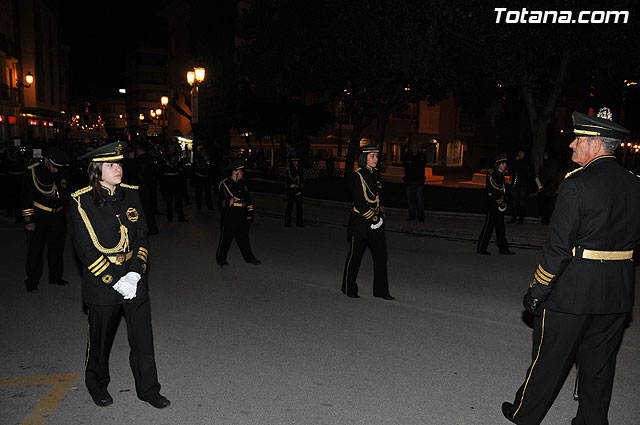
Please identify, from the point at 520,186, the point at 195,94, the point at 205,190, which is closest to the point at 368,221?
the point at 520,186

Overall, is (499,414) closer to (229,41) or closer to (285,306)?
(285,306)

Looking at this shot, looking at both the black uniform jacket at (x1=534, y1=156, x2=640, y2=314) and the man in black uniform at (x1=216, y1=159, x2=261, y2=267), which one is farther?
the man in black uniform at (x1=216, y1=159, x2=261, y2=267)

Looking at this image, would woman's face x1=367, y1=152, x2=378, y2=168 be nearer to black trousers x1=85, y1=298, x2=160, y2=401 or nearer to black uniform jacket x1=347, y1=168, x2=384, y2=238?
black uniform jacket x1=347, y1=168, x2=384, y2=238

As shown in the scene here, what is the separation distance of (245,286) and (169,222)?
23.7 feet

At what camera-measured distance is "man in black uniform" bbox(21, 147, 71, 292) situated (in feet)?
25.1

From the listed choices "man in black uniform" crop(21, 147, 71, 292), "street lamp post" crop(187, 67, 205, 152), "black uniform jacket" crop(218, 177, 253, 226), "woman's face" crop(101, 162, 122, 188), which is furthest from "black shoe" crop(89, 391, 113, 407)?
"street lamp post" crop(187, 67, 205, 152)

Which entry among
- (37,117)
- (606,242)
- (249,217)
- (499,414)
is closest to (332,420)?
(499,414)

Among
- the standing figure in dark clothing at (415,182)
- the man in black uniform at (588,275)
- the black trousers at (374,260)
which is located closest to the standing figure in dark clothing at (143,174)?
the black trousers at (374,260)

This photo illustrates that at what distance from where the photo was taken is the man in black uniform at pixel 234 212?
9609mm

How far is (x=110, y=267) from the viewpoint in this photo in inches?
166

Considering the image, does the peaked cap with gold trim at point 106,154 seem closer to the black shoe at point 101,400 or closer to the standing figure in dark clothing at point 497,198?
the black shoe at point 101,400

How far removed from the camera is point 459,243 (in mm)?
12453

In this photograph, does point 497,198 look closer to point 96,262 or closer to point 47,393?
point 96,262

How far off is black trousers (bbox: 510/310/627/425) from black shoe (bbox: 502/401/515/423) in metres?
0.22
